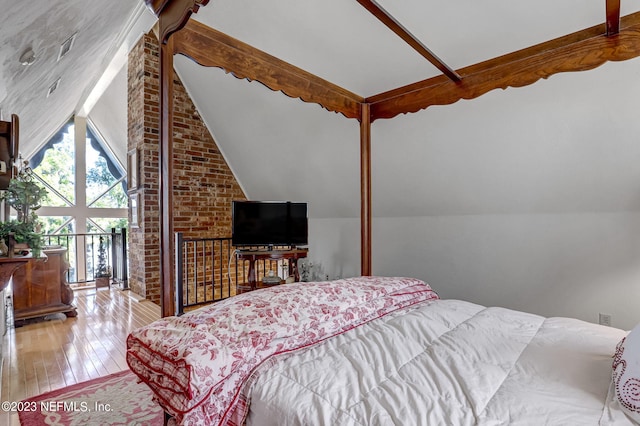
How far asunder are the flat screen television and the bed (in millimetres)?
2416

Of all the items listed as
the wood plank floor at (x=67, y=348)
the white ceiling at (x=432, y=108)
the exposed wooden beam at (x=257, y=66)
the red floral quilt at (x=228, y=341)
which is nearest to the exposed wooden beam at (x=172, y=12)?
the exposed wooden beam at (x=257, y=66)

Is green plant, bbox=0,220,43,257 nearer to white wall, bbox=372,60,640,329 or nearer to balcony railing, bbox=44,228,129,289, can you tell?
balcony railing, bbox=44,228,129,289

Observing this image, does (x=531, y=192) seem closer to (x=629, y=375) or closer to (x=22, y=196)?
(x=629, y=375)

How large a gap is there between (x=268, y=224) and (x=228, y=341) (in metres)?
2.84

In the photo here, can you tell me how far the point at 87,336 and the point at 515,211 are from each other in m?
3.99

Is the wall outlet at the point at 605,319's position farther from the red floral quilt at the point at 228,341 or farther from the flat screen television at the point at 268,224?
the flat screen television at the point at 268,224

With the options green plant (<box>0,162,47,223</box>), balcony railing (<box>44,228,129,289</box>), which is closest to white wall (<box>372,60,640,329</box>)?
green plant (<box>0,162,47,223</box>)

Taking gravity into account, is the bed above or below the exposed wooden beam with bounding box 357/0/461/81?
below

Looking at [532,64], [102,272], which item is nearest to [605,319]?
[532,64]

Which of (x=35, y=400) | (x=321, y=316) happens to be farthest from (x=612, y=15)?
(x=35, y=400)

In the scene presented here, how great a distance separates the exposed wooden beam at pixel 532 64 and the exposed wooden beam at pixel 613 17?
0.04 meters

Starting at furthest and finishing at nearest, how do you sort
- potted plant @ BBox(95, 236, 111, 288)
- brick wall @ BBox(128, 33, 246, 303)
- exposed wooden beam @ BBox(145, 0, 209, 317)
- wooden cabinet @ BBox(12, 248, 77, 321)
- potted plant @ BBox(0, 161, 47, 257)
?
1. potted plant @ BBox(95, 236, 111, 288)
2. brick wall @ BBox(128, 33, 246, 303)
3. wooden cabinet @ BBox(12, 248, 77, 321)
4. potted plant @ BBox(0, 161, 47, 257)
5. exposed wooden beam @ BBox(145, 0, 209, 317)

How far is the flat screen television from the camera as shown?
12.4ft

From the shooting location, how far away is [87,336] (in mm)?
3035
